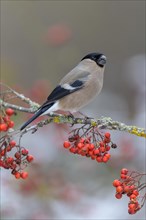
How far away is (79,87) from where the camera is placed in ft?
10.7

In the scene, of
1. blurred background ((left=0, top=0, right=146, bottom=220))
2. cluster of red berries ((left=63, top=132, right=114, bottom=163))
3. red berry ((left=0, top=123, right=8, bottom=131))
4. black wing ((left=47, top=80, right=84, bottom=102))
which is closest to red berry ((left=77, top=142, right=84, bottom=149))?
cluster of red berries ((left=63, top=132, right=114, bottom=163))

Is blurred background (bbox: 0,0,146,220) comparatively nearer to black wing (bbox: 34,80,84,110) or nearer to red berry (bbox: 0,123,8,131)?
black wing (bbox: 34,80,84,110)

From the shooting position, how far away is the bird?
314 cm

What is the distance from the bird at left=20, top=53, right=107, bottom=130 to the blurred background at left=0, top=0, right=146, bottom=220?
36.9 inches

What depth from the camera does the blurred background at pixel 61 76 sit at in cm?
425

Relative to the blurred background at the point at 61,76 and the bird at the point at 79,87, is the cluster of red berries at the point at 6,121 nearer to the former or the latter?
the bird at the point at 79,87

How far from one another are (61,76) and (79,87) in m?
3.17

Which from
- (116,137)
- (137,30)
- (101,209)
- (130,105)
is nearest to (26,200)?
(101,209)

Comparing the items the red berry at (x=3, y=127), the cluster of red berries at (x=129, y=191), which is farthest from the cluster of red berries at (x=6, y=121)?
the cluster of red berries at (x=129, y=191)

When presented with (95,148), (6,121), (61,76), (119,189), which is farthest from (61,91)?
(61,76)

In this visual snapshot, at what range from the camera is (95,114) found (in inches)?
230

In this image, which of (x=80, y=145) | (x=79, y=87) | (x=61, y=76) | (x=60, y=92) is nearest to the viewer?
(x=80, y=145)

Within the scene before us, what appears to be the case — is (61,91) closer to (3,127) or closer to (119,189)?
(3,127)

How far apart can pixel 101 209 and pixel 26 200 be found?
0.76 meters
